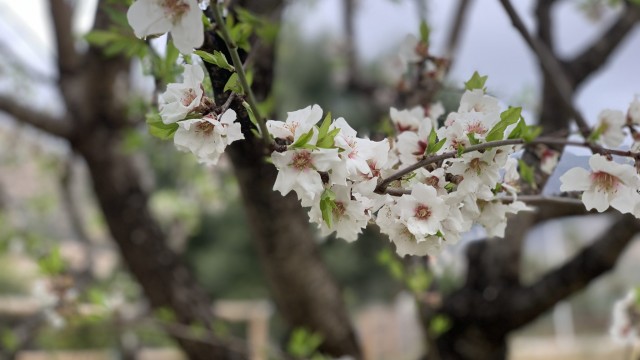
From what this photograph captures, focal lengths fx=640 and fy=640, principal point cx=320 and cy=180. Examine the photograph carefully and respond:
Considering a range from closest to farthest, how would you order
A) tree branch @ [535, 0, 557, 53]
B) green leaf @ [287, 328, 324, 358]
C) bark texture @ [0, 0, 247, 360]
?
1. green leaf @ [287, 328, 324, 358]
2. bark texture @ [0, 0, 247, 360]
3. tree branch @ [535, 0, 557, 53]

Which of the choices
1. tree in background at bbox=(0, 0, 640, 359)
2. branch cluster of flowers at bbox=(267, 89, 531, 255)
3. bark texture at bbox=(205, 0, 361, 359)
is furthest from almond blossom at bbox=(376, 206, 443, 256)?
tree in background at bbox=(0, 0, 640, 359)

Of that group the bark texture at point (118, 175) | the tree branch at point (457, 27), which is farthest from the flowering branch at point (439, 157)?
the tree branch at point (457, 27)

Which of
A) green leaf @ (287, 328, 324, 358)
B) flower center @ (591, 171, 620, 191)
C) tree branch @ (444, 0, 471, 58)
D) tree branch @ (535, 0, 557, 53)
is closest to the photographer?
flower center @ (591, 171, 620, 191)

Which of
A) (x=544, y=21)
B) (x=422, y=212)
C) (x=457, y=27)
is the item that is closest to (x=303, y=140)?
(x=422, y=212)

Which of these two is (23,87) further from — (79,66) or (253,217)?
(253,217)

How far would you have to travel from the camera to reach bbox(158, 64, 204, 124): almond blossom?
538mm

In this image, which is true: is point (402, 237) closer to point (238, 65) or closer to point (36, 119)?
point (238, 65)

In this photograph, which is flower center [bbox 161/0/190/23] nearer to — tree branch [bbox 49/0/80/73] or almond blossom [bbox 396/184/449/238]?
almond blossom [bbox 396/184/449/238]

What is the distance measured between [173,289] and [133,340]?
2.05 meters

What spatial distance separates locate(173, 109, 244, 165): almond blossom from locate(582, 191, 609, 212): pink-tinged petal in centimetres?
34

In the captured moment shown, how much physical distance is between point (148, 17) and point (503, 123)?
325 mm

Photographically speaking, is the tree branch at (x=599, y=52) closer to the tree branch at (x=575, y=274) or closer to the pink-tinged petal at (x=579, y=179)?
the tree branch at (x=575, y=274)

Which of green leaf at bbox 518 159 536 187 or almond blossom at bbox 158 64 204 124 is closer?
almond blossom at bbox 158 64 204 124

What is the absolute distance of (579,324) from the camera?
17.1 ft
